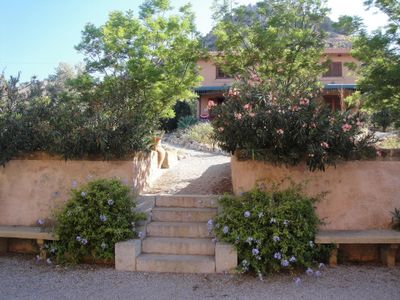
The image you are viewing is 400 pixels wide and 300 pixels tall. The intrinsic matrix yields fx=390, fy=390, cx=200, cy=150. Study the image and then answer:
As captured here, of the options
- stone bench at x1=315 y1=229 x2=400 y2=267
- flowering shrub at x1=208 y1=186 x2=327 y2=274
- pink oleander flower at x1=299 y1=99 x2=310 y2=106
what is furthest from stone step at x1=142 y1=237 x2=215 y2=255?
pink oleander flower at x1=299 y1=99 x2=310 y2=106

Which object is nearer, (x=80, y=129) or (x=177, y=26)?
(x=80, y=129)

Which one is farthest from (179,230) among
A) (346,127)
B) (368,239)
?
(346,127)

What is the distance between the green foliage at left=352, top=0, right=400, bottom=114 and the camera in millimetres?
6735

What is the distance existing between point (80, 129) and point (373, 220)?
4528mm

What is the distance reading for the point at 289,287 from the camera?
452 centimetres

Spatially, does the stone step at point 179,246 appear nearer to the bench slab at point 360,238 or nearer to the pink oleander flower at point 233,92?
the bench slab at point 360,238

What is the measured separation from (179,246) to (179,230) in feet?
1.00

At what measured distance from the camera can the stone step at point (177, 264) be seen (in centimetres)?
496

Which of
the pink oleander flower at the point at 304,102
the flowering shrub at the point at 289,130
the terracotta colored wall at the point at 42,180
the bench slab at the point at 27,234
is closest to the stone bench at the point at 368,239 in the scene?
the flowering shrub at the point at 289,130

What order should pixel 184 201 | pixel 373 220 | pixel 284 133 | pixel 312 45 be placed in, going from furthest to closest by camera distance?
pixel 312 45
pixel 184 201
pixel 373 220
pixel 284 133

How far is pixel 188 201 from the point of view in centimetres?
595

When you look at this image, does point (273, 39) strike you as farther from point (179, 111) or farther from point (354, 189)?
point (179, 111)

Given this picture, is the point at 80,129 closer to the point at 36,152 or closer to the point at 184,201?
the point at 36,152

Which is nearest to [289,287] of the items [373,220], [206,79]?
[373,220]
